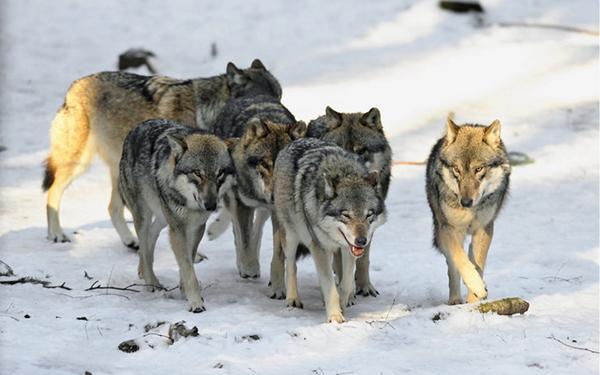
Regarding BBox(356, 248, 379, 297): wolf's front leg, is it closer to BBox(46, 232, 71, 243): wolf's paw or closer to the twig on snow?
BBox(46, 232, 71, 243): wolf's paw

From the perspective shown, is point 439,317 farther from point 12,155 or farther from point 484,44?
point 484,44

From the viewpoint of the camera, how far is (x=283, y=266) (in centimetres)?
782

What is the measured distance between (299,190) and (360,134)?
1061 millimetres

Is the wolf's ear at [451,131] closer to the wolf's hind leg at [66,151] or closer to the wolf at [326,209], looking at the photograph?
the wolf at [326,209]

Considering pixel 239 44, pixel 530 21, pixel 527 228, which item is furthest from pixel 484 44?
pixel 527 228

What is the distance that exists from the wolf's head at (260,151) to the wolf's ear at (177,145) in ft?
2.32

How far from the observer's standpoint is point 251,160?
25.2 feet

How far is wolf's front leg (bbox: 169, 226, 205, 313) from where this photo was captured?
7.18 m

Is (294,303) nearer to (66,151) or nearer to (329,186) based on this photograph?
(329,186)

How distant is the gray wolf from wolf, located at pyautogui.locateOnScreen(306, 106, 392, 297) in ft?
0.95

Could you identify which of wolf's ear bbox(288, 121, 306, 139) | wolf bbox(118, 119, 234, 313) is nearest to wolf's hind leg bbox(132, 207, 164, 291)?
wolf bbox(118, 119, 234, 313)

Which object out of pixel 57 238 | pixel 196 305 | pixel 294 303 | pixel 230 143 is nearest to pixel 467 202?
pixel 294 303

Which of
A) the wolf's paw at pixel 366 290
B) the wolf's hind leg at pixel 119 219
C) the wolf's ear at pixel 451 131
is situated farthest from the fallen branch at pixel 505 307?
the wolf's hind leg at pixel 119 219

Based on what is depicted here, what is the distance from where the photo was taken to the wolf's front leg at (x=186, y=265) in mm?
7180
